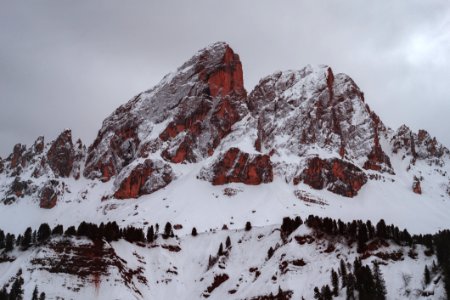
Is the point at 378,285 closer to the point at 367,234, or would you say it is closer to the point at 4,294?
the point at 367,234

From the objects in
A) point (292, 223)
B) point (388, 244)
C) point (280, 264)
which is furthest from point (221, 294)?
point (388, 244)

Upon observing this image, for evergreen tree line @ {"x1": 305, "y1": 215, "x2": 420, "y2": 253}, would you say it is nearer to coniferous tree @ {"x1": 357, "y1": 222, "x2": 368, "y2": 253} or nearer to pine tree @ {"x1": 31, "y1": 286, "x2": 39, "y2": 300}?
coniferous tree @ {"x1": 357, "y1": 222, "x2": 368, "y2": 253}

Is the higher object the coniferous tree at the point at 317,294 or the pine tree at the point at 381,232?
the pine tree at the point at 381,232

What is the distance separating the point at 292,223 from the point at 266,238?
29.0 feet

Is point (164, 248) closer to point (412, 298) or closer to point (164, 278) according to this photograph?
point (164, 278)

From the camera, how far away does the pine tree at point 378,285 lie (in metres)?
108

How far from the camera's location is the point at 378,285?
356ft

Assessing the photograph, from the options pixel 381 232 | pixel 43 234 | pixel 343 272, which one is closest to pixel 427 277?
pixel 343 272

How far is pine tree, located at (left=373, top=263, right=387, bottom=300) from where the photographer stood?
10775 centimetres

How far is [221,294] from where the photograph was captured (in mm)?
139500

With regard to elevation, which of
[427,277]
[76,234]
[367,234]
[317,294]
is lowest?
[317,294]

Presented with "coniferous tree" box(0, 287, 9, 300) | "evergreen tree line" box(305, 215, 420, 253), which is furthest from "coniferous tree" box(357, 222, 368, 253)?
"coniferous tree" box(0, 287, 9, 300)

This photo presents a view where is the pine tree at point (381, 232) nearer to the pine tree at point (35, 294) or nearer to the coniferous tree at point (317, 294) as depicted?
the coniferous tree at point (317, 294)

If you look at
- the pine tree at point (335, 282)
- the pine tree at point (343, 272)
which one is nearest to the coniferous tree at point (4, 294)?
the pine tree at point (335, 282)
